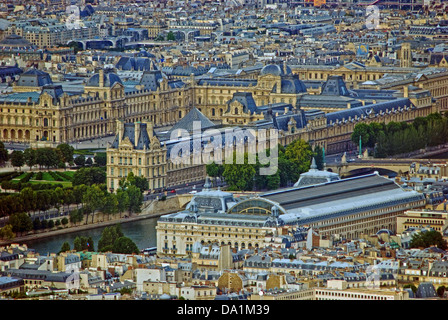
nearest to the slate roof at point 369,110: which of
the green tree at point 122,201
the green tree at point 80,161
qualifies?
the green tree at point 80,161

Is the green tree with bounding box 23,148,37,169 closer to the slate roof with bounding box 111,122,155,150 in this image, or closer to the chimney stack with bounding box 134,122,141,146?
the slate roof with bounding box 111,122,155,150

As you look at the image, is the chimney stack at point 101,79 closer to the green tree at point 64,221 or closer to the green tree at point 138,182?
the green tree at point 138,182

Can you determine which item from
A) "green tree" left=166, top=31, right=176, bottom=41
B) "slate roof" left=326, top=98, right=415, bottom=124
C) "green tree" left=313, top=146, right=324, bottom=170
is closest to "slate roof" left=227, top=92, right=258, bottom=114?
"slate roof" left=326, top=98, right=415, bottom=124

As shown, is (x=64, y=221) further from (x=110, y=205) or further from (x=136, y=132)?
(x=136, y=132)

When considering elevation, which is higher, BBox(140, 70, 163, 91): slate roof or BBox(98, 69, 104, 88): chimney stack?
BBox(98, 69, 104, 88): chimney stack

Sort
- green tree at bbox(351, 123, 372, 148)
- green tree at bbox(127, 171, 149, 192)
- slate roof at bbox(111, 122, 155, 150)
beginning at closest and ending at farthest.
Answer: green tree at bbox(127, 171, 149, 192) → slate roof at bbox(111, 122, 155, 150) → green tree at bbox(351, 123, 372, 148)

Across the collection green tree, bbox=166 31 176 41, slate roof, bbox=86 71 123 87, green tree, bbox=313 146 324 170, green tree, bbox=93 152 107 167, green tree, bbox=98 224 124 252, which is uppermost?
slate roof, bbox=86 71 123 87
